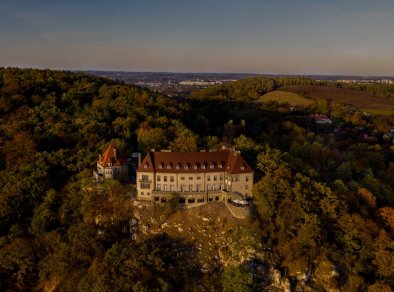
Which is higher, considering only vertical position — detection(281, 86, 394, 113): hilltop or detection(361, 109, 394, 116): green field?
detection(281, 86, 394, 113): hilltop

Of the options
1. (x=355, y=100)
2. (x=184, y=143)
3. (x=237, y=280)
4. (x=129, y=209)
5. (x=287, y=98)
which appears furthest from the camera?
(x=355, y=100)

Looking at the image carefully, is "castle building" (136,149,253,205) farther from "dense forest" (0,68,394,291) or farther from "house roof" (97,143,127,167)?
"house roof" (97,143,127,167)

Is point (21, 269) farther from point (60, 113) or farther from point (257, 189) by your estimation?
point (60, 113)

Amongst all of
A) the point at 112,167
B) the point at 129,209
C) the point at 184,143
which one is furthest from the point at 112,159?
the point at 184,143

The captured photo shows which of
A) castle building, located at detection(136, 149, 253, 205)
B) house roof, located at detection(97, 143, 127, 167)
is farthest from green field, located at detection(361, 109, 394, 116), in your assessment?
house roof, located at detection(97, 143, 127, 167)

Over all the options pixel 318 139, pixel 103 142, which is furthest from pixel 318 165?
pixel 103 142

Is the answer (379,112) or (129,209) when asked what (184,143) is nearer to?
(129,209)

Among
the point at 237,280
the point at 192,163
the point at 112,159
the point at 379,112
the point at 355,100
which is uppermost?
the point at 192,163
